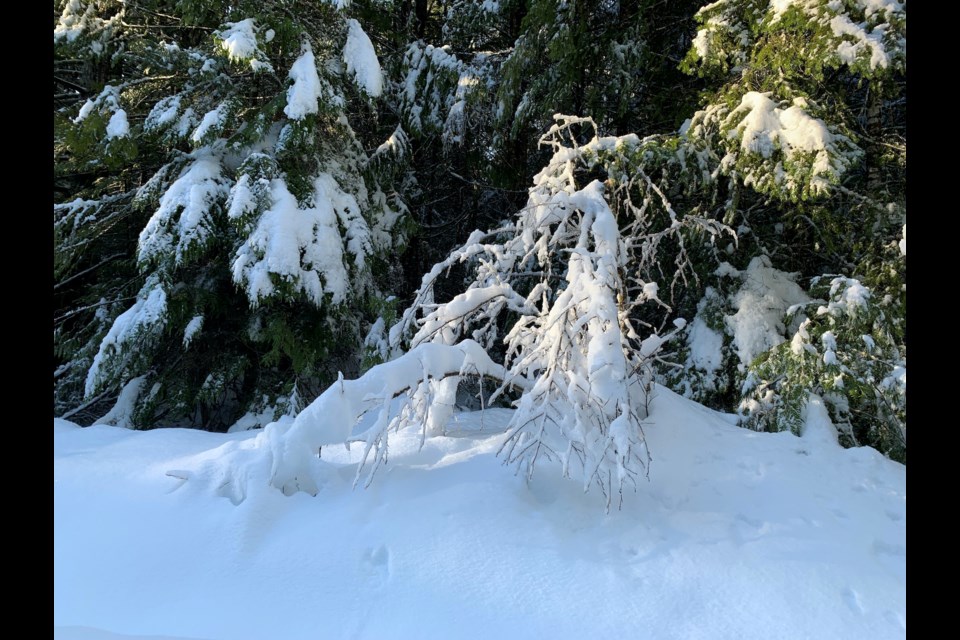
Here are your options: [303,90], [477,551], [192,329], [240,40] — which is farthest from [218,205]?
[477,551]

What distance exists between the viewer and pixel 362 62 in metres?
5.22

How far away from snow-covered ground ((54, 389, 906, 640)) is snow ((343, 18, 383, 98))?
136 inches

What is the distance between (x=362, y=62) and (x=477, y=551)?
4.49 m

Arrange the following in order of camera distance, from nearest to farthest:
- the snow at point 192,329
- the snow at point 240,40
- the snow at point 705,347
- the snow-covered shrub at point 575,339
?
the snow-covered shrub at point 575,339 < the snow at point 240,40 < the snow at point 192,329 < the snow at point 705,347

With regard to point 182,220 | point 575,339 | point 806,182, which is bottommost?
point 575,339

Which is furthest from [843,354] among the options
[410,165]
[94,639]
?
[410,165]

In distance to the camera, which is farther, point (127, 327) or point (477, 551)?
point (127, 327)

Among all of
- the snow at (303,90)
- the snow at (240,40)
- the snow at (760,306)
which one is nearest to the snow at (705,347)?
the snow at (760,306)

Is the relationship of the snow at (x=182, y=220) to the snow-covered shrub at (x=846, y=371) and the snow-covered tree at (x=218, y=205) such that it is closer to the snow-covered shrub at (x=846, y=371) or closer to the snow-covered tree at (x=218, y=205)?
the snow-covered tree at (x=218, y=205)

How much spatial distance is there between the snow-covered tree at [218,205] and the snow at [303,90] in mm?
18

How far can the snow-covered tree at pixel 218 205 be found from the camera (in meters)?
4.87

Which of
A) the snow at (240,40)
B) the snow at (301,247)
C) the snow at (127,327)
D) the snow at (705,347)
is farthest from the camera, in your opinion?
the snow at (705,347)

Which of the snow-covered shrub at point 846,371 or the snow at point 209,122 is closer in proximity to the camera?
the snow-covered shrub at point 846,371

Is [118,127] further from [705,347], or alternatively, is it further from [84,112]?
[705,347]
